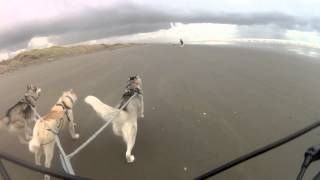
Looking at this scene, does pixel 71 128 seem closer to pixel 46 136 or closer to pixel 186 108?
pixel 46 136

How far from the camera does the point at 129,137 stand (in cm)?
473

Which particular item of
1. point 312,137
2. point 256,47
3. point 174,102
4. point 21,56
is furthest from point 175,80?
point 256,47

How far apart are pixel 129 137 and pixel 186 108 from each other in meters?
1.46

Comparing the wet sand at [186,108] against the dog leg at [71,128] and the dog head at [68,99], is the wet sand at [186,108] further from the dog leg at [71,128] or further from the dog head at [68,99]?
the dog head at [68,99]

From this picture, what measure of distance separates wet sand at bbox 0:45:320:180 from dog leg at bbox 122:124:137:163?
0.26 ft


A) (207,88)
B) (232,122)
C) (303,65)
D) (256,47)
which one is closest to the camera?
(232,122)

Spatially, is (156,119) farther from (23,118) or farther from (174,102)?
(23,118)

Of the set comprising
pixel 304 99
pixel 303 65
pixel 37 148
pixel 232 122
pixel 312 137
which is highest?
pixel 303 65

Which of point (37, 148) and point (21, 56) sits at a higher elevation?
point (21, 56)

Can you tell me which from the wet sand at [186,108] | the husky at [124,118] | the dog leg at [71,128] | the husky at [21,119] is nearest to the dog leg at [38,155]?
the wet sand at [186,108]

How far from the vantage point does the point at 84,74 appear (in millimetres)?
7520

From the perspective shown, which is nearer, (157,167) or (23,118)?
(157,167)

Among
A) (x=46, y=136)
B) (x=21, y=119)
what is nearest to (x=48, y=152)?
(x=46, y=136)

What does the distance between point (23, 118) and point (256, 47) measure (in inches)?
294
